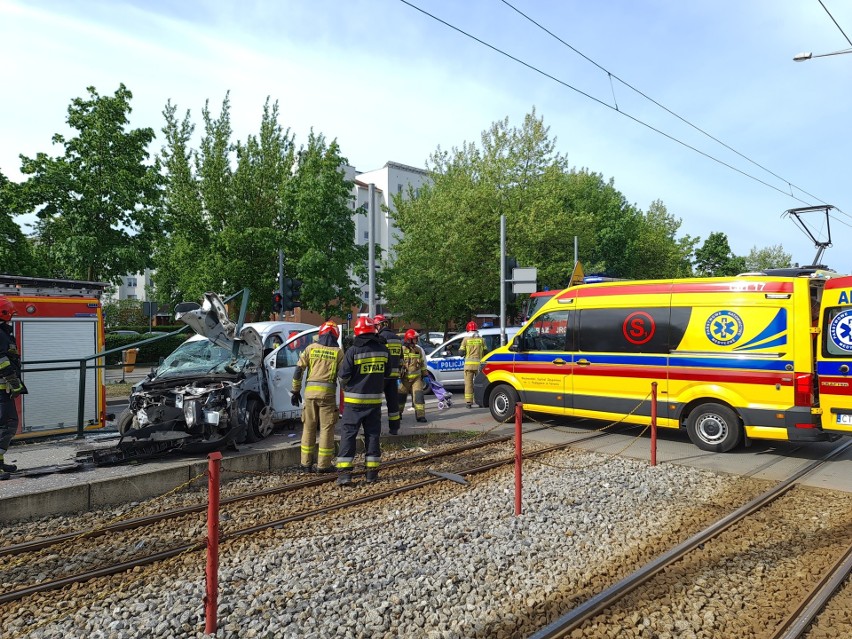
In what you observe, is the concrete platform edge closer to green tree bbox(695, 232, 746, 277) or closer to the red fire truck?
the red fire truck

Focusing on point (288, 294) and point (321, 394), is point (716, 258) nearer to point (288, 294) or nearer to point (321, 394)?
point (288, 294)

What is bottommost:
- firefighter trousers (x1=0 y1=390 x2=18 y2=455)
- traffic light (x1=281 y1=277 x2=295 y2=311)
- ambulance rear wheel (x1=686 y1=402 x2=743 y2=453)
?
ambulance rear wheel (x1=686 y1=402 x2=743 y2=453)

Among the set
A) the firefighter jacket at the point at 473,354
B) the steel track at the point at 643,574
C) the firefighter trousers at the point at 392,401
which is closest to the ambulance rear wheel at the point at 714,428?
the steel track at the point at 643,574

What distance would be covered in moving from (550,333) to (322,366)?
4.73 meters

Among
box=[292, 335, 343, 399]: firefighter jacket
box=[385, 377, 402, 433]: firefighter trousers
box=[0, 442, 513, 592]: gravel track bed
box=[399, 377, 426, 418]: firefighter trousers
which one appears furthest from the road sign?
box=[292, 335, 343, 399]: firefighter jacket

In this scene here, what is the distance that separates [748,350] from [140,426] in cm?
809

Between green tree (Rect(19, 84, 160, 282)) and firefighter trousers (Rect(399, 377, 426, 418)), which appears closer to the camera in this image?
firefighter trousers (Rect(399, 377, 426, 418))

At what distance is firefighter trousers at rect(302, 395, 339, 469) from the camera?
7141 mm

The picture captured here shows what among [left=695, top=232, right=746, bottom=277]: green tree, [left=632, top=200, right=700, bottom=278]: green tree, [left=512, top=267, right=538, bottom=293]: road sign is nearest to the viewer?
[left=512, top=267, right=538, bottom=293]: road sign

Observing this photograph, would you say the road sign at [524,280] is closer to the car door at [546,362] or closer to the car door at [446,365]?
the car door at [446,365]

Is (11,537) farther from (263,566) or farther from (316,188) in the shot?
(316,188)

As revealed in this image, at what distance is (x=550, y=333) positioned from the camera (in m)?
10.4

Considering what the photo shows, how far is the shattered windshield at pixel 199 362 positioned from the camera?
8320mm

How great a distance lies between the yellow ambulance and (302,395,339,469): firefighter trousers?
438 centimetres
